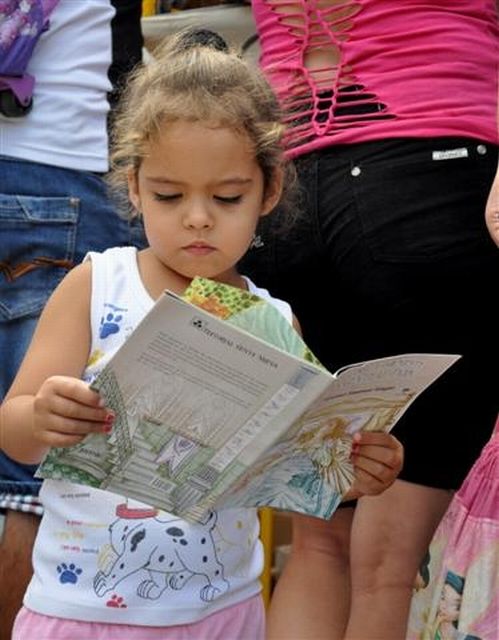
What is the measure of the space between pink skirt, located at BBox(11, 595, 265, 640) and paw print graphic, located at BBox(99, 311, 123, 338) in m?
0.46

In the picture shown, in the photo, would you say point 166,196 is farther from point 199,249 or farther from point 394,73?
point 394,73

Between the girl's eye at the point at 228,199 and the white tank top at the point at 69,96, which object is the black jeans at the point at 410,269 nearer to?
the girl's eye at the point at 228,199

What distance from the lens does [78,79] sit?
301 centimetres

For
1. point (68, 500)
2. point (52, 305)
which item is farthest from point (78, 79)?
point (68, 500)

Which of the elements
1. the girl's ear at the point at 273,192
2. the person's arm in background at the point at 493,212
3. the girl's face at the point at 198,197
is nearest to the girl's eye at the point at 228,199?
the girl's face at the point at 198,197

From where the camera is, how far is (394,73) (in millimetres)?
2566

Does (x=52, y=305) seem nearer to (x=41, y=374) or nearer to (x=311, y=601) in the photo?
(x=41, y=374)

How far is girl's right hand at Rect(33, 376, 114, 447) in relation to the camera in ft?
6.57

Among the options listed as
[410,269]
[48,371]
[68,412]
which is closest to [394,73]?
[410,269]

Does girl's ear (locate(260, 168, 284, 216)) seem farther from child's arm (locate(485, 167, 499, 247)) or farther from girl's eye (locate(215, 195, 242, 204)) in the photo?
child's arm (locate(485, 167, 499, 247))

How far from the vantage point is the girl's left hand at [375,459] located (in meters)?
2.25

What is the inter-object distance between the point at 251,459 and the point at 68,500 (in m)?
0.39

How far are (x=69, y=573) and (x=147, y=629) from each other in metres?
0.15

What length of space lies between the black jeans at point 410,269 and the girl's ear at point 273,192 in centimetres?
11
